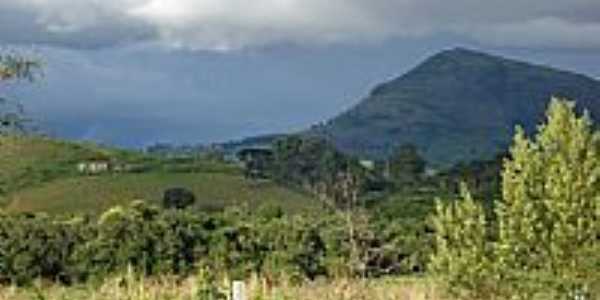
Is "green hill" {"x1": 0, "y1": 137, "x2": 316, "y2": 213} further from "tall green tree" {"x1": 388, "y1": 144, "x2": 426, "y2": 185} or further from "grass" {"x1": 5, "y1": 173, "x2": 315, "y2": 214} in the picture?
"tall green tree" {"x1": 388, "y1": 144, "x2": 426, "y2": 185}

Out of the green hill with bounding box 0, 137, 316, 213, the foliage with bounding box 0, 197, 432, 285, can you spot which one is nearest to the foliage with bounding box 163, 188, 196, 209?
the green hill with bounding box 0, 137, 316, 213

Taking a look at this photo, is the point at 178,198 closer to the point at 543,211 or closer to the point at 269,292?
the point at 543,211

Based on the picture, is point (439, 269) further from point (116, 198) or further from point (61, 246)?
point (116, 198)

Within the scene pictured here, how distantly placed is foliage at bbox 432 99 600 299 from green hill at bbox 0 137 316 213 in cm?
8254

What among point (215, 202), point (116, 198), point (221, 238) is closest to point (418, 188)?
point (215, 202)

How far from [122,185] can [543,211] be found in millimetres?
99877

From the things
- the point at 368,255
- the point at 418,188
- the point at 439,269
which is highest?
the point at 368,255

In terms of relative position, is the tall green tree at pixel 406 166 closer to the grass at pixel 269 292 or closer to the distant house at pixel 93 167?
the distant house at pixel 93 167

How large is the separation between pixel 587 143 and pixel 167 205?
295 ft

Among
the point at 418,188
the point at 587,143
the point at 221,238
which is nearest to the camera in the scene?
the point at 587,143

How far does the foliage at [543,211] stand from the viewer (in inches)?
1686

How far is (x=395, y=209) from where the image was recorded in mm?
114438

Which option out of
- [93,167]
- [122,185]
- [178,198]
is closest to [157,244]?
[178,198]

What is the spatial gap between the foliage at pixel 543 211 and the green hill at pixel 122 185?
82.5 m
